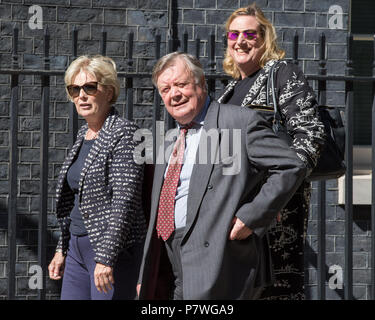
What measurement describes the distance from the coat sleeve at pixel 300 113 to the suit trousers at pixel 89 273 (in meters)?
0.93

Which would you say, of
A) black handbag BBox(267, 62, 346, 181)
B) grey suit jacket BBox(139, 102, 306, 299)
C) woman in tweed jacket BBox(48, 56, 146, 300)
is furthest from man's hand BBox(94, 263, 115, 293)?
black handbag BBox(267, 62, 346, 181)

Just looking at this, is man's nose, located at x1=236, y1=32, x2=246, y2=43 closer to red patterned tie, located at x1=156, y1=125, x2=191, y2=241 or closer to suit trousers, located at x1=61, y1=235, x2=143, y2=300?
red patterned tie, located at x1=156, y1=125, x2=191, y2=241

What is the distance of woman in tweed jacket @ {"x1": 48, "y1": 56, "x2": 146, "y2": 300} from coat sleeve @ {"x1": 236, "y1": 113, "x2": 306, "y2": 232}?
670mm

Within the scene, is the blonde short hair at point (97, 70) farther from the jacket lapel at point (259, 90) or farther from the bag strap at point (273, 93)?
the bag strap at point (273, 93)

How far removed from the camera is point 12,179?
16.4ft

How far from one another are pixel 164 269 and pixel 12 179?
1873 mm

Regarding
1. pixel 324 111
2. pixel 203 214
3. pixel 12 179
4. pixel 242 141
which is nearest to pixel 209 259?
pixel 203 214

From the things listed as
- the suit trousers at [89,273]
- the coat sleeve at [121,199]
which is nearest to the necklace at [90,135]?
the coat sleeve at [121,199]

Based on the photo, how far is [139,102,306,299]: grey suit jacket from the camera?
10.6 feet

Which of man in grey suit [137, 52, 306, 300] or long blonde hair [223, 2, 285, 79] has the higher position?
long blonde hair [223, 2, 285, 79]

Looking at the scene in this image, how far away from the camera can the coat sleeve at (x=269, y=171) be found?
10.7 ft

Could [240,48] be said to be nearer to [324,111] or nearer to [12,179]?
[324,111]

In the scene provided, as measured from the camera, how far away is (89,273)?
3777 millimetres

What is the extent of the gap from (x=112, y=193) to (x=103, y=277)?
412 millimetres
